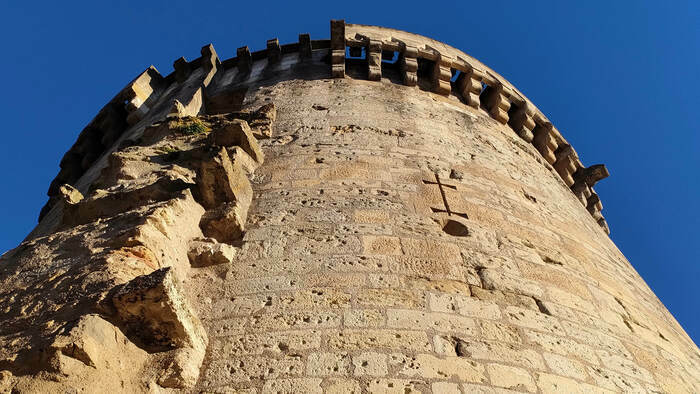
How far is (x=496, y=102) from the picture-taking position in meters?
7.12

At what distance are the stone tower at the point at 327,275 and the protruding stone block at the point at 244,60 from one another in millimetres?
2044

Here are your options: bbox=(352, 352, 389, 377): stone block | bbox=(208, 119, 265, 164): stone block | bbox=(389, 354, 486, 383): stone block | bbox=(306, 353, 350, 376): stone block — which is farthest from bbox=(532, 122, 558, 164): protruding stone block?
bbox=(306, 353, 350, 376): stone block

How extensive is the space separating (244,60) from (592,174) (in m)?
5.41

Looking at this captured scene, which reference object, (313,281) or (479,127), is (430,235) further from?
(479,127)

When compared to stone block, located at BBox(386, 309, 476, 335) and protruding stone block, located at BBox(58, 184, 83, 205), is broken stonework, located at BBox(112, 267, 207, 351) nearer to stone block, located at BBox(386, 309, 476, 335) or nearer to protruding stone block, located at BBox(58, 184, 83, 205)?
stone block, located at BBox(386, 309, 476, 335)

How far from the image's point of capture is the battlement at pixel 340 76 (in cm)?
684

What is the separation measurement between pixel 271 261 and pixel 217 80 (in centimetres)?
515

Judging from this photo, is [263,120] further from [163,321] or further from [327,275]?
[163,321]

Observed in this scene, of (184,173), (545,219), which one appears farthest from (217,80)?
(545,219)

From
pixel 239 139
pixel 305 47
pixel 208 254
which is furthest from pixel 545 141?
pixel 208 254

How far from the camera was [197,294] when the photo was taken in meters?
2.87

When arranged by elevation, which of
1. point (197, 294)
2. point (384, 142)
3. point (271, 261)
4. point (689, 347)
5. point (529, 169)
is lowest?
point (197, 294)

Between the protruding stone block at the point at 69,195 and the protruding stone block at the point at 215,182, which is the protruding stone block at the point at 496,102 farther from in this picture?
the protruding stone block at the point at 69,195

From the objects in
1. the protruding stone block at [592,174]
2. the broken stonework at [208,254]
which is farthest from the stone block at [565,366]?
the protruding stone block at [592,174]
